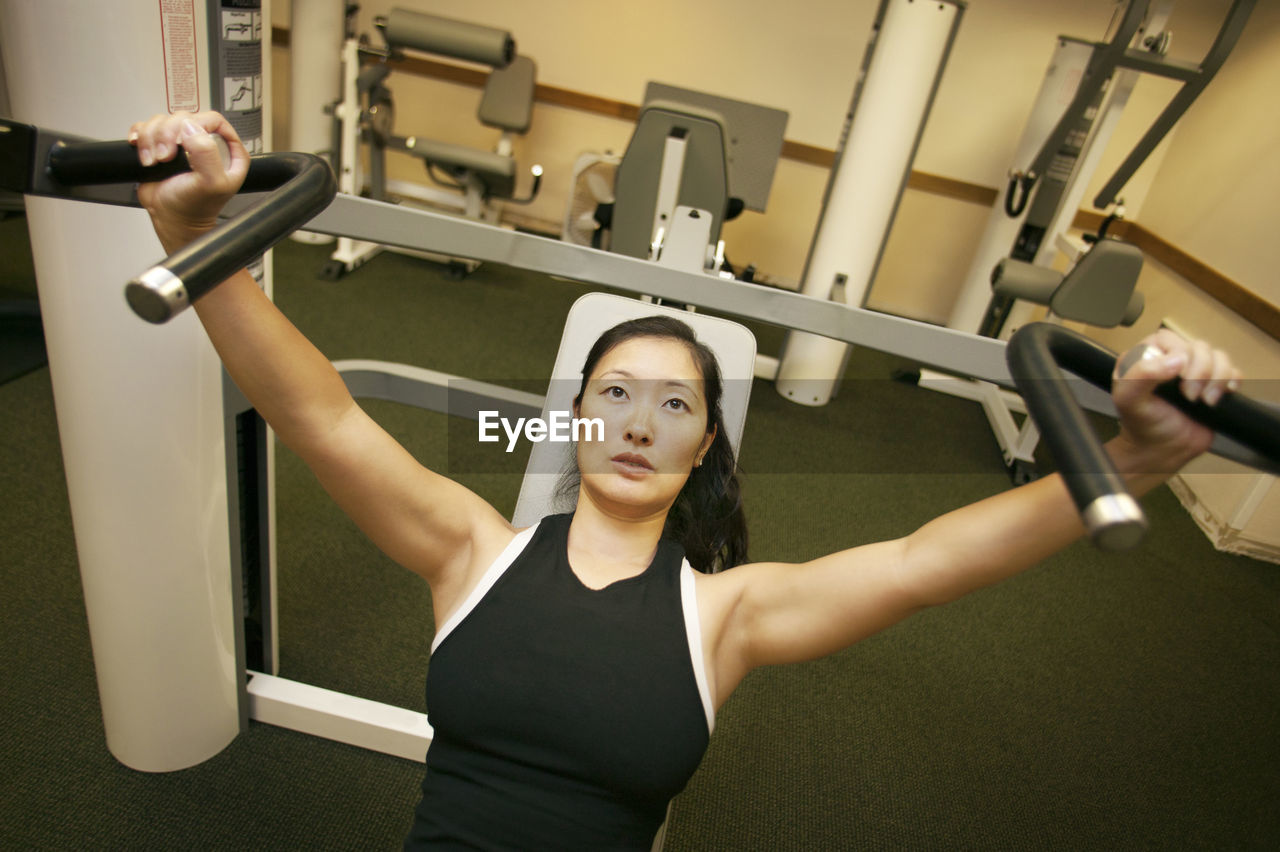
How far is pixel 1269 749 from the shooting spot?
1994 mm

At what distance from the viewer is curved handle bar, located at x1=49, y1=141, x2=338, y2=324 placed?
452 millimetres

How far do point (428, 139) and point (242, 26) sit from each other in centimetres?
280

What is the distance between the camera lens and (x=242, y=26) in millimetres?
1105

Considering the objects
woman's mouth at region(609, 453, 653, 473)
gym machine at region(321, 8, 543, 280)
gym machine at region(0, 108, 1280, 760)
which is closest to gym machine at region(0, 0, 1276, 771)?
gym machine at region(0, 108, 1280, 760)

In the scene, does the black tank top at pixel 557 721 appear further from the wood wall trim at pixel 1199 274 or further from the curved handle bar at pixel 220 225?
the wood wall trim at pixel 1199 274

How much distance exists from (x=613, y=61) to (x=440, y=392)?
313 cm

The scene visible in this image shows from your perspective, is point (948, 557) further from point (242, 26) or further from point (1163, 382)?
point (242, 26)

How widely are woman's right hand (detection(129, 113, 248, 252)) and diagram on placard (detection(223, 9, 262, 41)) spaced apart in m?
0.50

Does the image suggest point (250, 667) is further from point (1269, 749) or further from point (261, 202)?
point (1269, 749)

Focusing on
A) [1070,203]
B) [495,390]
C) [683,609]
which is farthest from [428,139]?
[683,609]

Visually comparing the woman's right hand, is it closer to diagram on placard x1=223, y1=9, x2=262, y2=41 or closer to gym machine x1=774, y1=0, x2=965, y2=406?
diagram on placard x1=223, y1=9, x2=262, y2=41

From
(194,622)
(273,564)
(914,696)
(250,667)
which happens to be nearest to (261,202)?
(194,622)

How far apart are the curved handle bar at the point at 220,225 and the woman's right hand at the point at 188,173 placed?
0.06 feet

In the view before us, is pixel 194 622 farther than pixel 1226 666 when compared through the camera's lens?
No
